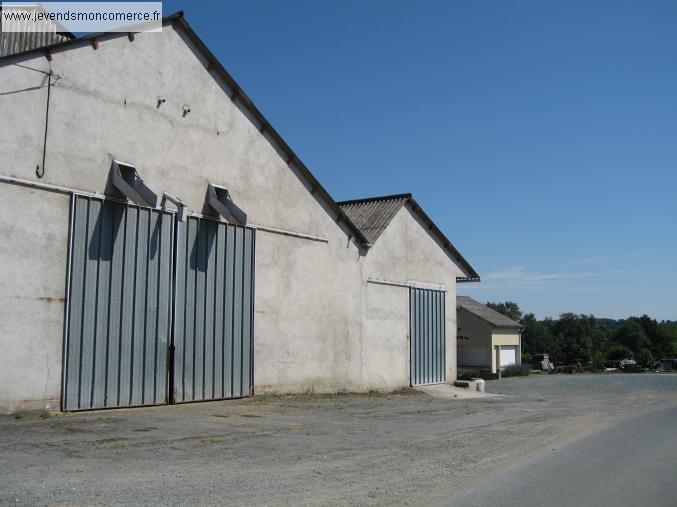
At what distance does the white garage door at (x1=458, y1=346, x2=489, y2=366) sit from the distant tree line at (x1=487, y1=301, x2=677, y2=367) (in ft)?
142

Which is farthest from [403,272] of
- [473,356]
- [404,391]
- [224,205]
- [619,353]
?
[619,353]

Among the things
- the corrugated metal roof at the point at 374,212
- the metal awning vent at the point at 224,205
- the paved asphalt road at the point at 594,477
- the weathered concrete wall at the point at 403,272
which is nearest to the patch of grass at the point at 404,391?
the weathered concrete wall at the point at 403,272

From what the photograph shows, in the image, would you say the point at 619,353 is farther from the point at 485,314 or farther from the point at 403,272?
the point at 403,272

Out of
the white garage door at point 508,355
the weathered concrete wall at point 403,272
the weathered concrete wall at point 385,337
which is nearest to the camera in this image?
the weathered concrete wall at point 385,337

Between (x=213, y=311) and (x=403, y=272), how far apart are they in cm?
970

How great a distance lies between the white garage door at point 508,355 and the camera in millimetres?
52791

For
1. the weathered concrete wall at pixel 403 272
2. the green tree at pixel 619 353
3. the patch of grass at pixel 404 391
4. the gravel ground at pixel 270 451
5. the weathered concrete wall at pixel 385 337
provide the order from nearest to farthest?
the gravel ground at pixel 270 451
the weathered concrete wall at pixel 385 337
the weathered concrete wall at pixel 403 272
the patch of grass at pixel 404 391
the green tree at pixel 619 353

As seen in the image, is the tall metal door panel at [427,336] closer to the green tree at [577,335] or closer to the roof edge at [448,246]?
the roof edge at [448,246]

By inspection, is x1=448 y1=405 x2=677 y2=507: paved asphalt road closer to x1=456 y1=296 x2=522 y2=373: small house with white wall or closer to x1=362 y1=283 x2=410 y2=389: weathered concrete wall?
x1=362 y1=283 x2=410 y2=389: weathered concrete wall

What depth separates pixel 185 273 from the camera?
15945 mm

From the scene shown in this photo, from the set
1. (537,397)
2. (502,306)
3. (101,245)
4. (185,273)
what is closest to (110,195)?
(101,245)

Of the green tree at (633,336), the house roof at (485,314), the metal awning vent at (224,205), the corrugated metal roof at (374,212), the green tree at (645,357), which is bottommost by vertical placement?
the green tree at (645,357)

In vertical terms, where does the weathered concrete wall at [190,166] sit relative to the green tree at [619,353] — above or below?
above

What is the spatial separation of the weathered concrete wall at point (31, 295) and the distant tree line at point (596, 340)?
286 ft
